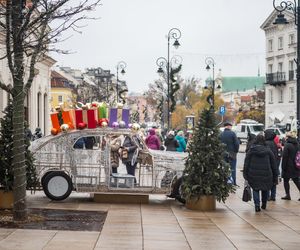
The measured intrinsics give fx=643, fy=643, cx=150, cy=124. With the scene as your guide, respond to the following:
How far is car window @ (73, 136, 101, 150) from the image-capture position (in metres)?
14.7

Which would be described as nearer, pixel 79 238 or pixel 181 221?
pixel 79 238

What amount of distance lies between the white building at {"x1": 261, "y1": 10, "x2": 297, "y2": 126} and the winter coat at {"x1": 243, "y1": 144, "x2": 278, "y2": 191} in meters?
62.1

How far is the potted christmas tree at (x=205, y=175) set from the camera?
1389 cm

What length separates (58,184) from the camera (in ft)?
47.6

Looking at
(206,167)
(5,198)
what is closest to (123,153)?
Result: (206,167)

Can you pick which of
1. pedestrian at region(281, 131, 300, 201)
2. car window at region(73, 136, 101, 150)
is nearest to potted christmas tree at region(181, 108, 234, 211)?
car window at region(73, 136, 101, 150)

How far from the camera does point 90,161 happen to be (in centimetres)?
1444

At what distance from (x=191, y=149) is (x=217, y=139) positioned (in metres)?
0.62

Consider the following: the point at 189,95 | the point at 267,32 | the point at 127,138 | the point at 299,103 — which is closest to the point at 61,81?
the point at 189,95

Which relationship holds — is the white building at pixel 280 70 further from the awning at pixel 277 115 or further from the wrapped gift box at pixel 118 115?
the wrapped gift box at pixel 118 115

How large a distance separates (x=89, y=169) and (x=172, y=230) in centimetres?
399

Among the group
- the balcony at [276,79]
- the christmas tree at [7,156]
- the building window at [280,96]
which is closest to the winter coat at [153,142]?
the christmas tree at [7,156]

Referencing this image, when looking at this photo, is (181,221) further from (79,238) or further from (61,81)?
(61,81)

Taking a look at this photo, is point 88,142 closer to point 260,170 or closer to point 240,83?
point 260,170
